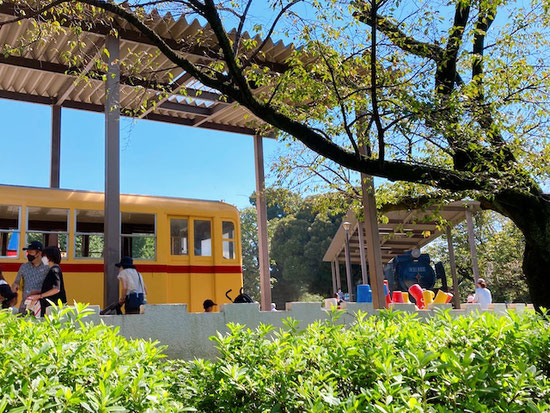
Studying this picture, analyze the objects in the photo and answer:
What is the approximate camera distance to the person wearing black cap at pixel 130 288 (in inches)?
293

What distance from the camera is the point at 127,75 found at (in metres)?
8.11

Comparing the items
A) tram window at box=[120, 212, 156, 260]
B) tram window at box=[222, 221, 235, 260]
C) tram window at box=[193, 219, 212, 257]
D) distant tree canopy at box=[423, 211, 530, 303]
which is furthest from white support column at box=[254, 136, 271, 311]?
distant tree canopy at box=[423, 211, 530, 303]

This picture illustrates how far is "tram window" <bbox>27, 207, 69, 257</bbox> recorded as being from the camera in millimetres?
9648

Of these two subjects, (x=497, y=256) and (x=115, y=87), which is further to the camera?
(x=497, y=256)

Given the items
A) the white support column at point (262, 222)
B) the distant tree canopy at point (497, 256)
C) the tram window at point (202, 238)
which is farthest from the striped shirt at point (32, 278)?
the distant tree canopy at point (497, 256)

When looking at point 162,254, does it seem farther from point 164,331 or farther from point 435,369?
point 435,369

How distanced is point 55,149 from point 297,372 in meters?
10.4

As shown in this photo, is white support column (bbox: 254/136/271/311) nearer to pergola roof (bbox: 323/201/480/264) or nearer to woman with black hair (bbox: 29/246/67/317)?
pergola roof (bbox: 323/201/480/264)

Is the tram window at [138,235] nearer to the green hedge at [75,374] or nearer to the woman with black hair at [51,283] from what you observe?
the woman with black hair at [51,283]

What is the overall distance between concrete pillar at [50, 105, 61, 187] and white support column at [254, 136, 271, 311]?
4.74m

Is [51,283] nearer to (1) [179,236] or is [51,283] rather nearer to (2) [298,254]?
(1) [179,236]

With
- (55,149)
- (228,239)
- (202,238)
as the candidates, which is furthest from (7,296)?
(55,149)

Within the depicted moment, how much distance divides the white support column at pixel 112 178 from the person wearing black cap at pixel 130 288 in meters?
0.41

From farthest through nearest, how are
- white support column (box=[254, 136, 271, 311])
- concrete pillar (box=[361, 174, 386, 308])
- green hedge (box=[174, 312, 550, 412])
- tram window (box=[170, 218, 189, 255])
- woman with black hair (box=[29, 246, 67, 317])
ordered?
white support column (box=[254, 136, 271, 311]) → tram window (box=[170, 218, 189, 255]) → concrete pillar (box=[361, 174, 386, 308]) → woman with black hair (box=[29, 246, 67, 317]) → green hedge (box=[174, 312, 550, 412])
